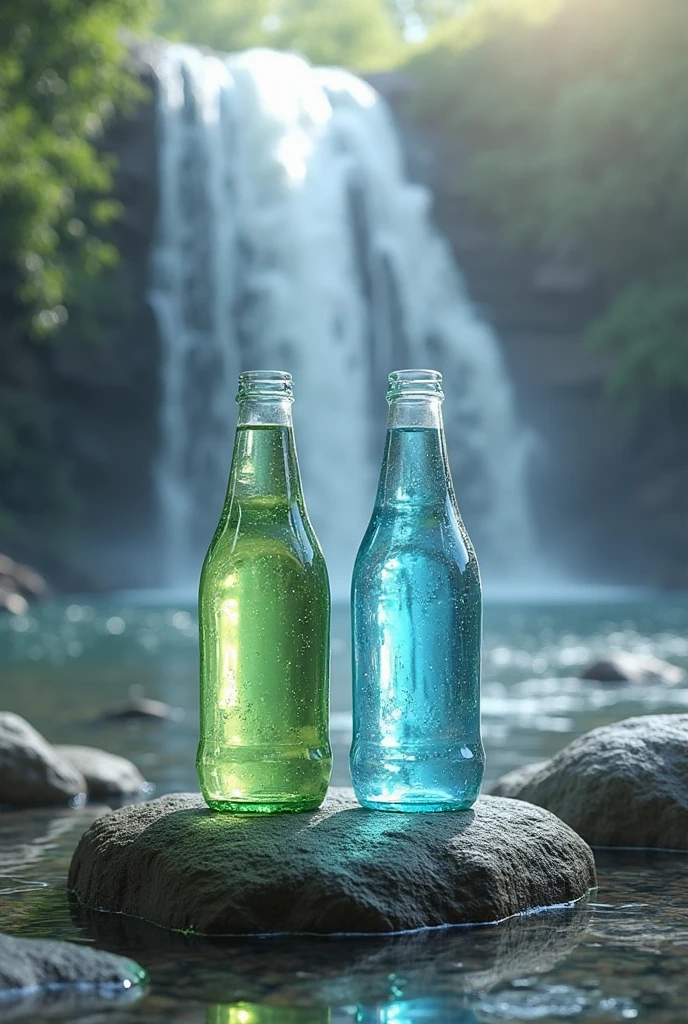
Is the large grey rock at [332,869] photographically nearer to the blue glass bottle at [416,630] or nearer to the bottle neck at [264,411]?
the blue glass bottle at [416,630]

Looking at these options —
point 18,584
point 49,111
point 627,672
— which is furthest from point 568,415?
point 627,672

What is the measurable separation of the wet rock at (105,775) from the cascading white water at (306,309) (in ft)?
78.7

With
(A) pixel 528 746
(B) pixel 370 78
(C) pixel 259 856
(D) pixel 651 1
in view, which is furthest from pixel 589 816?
(B) pixel 370 78

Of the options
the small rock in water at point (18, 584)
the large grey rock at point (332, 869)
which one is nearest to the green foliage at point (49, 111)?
the small rock in water at point (18, 584)

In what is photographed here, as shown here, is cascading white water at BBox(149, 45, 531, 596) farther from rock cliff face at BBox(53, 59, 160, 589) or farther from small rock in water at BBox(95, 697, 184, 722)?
small rock in water at BBox(95, 697, 184, 722)

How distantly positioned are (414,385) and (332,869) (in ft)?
2.93

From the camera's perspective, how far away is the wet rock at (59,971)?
2.02 m

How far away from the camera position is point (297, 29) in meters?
61.6

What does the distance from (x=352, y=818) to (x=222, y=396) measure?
28621 millimetres

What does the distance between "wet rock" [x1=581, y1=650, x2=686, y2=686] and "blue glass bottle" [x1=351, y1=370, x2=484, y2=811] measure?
8512mm

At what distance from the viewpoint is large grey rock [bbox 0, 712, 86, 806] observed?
5039mm

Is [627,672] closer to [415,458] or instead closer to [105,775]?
[105,775]

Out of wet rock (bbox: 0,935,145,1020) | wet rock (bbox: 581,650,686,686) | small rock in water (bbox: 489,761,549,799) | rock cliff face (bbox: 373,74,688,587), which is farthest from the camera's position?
rock cliff face (bbox: 373,74,688,587)

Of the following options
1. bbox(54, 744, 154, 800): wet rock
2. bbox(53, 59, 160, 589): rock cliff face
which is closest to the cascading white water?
bbox(53, 59, 160, 589): rock cliff face
